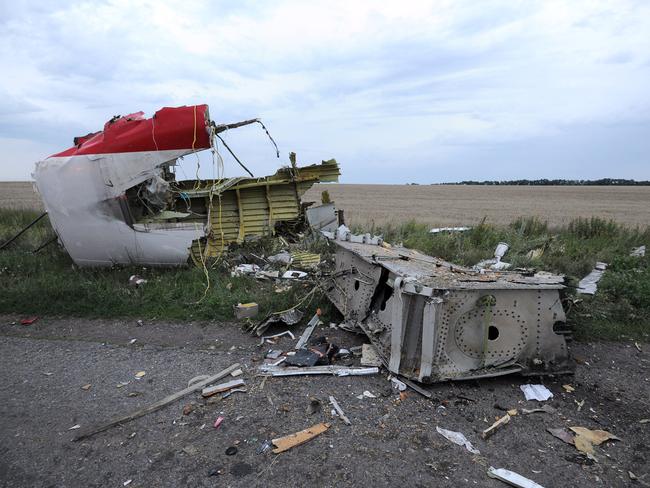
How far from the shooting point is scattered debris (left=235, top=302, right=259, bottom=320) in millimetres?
5824

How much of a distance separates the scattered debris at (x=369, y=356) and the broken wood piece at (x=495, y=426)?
1287 mm

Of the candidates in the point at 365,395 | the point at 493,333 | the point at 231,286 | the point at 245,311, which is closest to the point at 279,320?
the point at 245,311

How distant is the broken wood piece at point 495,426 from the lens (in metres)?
3.34

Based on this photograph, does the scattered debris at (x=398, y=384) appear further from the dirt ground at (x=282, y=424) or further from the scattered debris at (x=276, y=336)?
the scattered debris at (x=276, y=336)

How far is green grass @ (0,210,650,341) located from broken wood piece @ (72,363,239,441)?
69.5 inches

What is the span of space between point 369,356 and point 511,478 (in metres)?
1.96

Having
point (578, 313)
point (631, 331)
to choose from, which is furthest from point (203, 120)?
point (631, 331)

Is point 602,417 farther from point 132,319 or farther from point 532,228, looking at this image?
point 532,228

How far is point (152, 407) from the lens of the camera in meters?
3.69

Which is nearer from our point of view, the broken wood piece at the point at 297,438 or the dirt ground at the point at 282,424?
the dirt ground at the point at 282,424

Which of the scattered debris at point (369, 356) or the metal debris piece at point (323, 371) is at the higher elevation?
the scattered debris at point (369, 356)

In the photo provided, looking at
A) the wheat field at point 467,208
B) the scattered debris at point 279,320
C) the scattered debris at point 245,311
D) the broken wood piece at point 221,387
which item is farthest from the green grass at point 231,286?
the wheat field at point 467,208

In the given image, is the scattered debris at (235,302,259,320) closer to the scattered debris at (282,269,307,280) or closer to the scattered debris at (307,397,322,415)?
the scattered debris at (282,269,307,280)

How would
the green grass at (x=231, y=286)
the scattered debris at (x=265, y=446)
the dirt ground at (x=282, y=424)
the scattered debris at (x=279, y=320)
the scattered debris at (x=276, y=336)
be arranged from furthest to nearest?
the green grass at (x=231, y=286) → the scattered debris at (x=279, y=320) → the scattered debris at (x=276, y=336) → the scattered debris at (x=265, y=446) → the dirt ground at (x=282, y=424)
